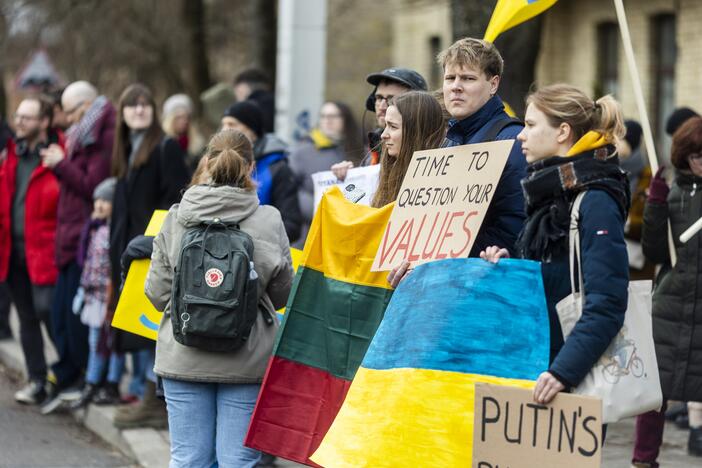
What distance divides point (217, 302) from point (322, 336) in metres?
0.45

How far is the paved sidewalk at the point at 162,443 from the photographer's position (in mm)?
7234

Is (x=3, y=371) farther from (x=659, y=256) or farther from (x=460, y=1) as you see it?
(x=659, y=256)

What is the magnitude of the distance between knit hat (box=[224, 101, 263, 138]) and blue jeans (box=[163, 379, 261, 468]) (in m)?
2.32

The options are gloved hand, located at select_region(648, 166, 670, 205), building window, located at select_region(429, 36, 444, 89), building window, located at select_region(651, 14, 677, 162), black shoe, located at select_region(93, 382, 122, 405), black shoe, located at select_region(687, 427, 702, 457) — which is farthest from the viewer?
building window, located at select_region(429, 36, 444, 89)

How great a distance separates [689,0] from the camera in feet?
64.2

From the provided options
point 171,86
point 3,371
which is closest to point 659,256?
point 3,371

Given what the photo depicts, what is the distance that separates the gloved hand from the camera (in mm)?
6461

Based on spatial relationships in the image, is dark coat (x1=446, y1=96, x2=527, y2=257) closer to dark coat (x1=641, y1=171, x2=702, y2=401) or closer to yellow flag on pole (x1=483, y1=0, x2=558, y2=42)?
yellow flag on pole (x1=483, y1=0, x2=558, y2=42)

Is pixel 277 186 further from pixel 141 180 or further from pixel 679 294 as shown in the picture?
pixel 679 294

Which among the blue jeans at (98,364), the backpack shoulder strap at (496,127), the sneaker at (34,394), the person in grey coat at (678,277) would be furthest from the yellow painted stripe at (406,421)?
the sneaker at (34,394)

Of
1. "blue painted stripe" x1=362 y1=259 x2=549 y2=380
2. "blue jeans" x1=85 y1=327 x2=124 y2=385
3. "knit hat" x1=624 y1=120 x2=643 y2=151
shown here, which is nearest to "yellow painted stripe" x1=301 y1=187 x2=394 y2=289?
"blue painted stripe" x1=362 y1=259 x2=549 y2=380

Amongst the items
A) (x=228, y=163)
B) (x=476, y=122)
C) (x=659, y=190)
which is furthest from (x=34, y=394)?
(x=476, y=122)

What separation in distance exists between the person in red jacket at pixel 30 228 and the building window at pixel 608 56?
1415 centimetres

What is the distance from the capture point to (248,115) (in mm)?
7336
